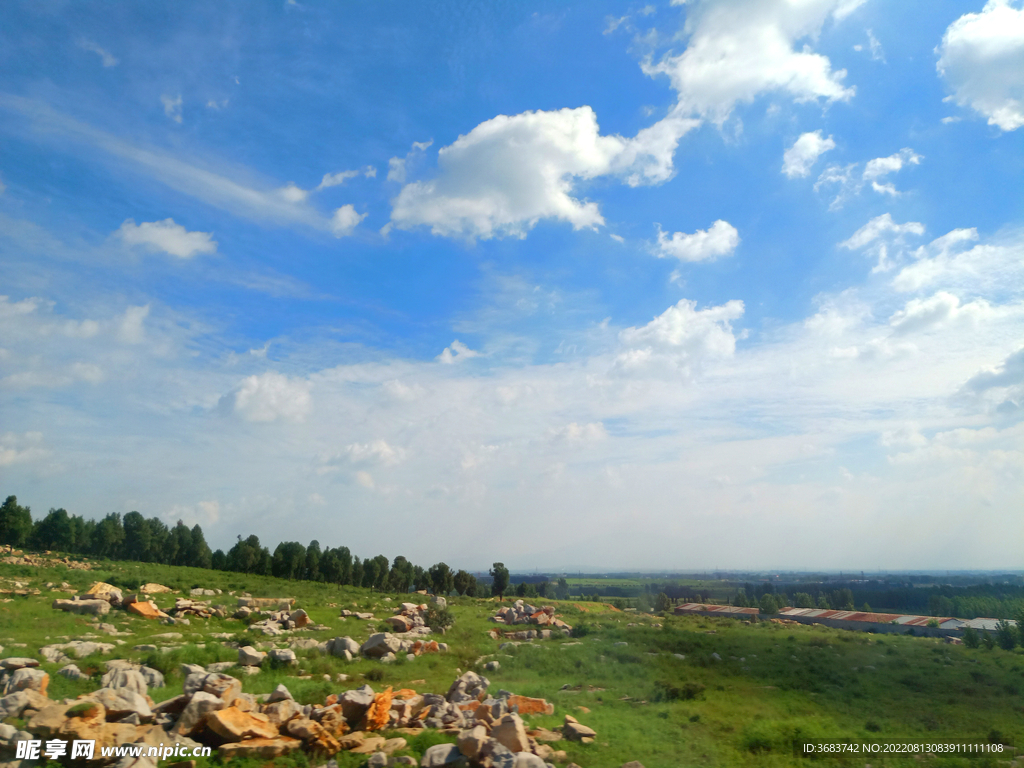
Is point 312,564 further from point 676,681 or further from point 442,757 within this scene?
point 442,757

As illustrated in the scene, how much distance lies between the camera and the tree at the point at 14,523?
234ft

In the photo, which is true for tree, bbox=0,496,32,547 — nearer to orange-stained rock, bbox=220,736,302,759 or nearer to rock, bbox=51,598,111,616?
rock, bbox=51,598,111,616

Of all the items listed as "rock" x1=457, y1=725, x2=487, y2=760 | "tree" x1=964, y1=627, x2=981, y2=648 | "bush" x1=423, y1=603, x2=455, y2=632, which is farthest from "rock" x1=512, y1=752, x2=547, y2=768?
"tree" x1=964, y1=627, x2=981, y2=648

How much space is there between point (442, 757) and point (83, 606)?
25.0m

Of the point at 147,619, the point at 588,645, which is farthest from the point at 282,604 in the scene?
the point at 588,645

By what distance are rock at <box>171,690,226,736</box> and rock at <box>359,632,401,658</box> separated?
48.1 ft

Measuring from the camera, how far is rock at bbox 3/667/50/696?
1415cm

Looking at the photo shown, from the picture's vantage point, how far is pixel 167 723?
1374 cm

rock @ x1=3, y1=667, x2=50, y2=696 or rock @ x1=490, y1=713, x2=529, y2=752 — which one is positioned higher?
rock @ x1=3, y1=667, x2=50, y2=696

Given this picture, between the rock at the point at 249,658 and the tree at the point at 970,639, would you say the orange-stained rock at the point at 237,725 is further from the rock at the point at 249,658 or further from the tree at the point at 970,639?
the tree at the point at 970,639

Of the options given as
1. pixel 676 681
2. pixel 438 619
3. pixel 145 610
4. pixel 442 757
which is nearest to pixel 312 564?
pixel 438 619

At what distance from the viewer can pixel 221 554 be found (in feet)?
293

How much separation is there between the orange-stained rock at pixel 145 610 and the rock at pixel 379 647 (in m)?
12.3

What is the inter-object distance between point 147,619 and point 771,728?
103 feet
